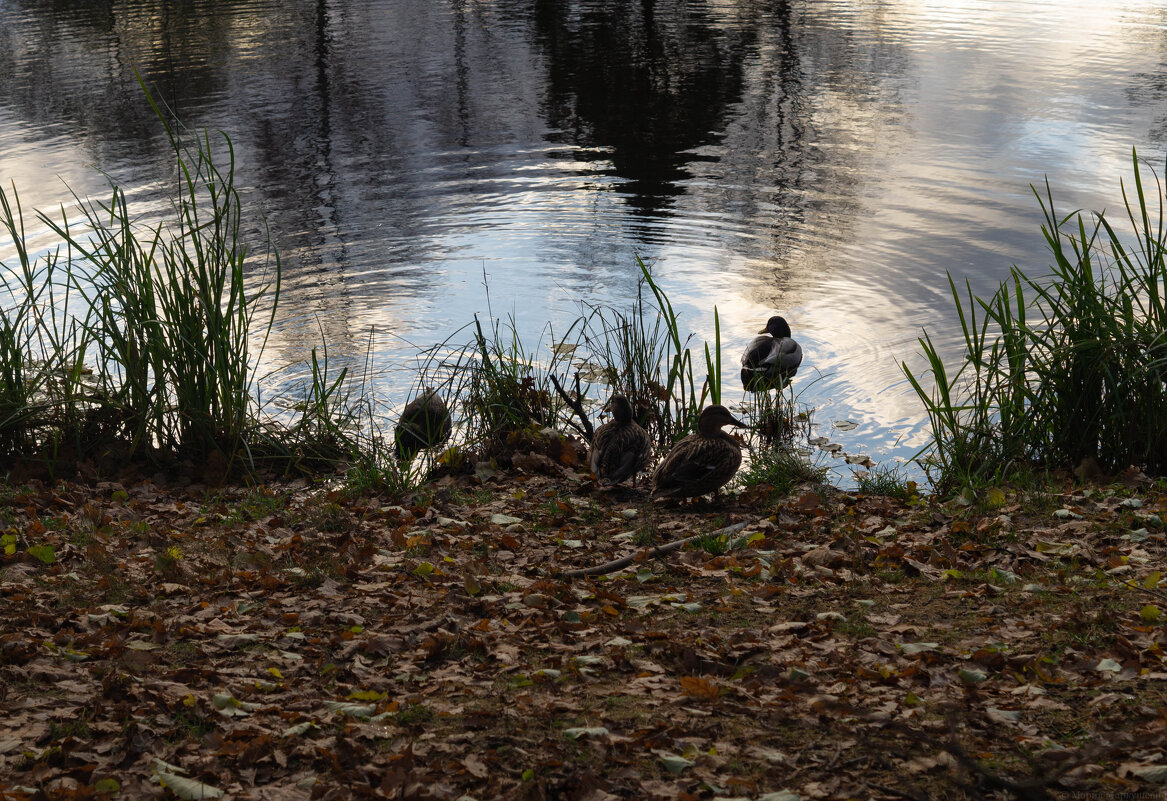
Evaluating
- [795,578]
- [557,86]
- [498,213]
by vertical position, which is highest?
[557,86]

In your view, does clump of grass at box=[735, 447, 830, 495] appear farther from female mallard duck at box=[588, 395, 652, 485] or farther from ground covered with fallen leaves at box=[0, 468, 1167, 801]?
female mallard duck at box=[588, 395, 652, 485]

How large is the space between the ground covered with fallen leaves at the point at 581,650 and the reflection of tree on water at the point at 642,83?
9401 mm

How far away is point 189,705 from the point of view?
→ 426cm

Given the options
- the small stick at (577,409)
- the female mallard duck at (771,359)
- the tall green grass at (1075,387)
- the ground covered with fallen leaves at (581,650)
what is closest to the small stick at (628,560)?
the ground covered with fallen leaves at (581,650)

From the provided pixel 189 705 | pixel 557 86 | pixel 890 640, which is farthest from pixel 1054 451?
pixel 557 86

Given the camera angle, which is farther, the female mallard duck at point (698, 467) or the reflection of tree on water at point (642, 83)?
the reflection of tree on water at point (642, 83)

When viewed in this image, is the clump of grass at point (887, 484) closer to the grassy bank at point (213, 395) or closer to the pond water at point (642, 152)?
the pond water at point (642, 152)

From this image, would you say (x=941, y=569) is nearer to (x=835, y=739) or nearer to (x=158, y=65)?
(x=835, y=739)

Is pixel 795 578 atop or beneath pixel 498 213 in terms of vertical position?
beneath

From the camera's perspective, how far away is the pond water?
1170 centimetres

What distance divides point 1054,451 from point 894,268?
5.31 m

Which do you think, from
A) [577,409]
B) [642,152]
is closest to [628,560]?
[577,409]

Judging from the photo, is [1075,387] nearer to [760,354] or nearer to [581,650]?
[760,354]

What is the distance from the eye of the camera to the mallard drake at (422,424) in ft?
29.1
